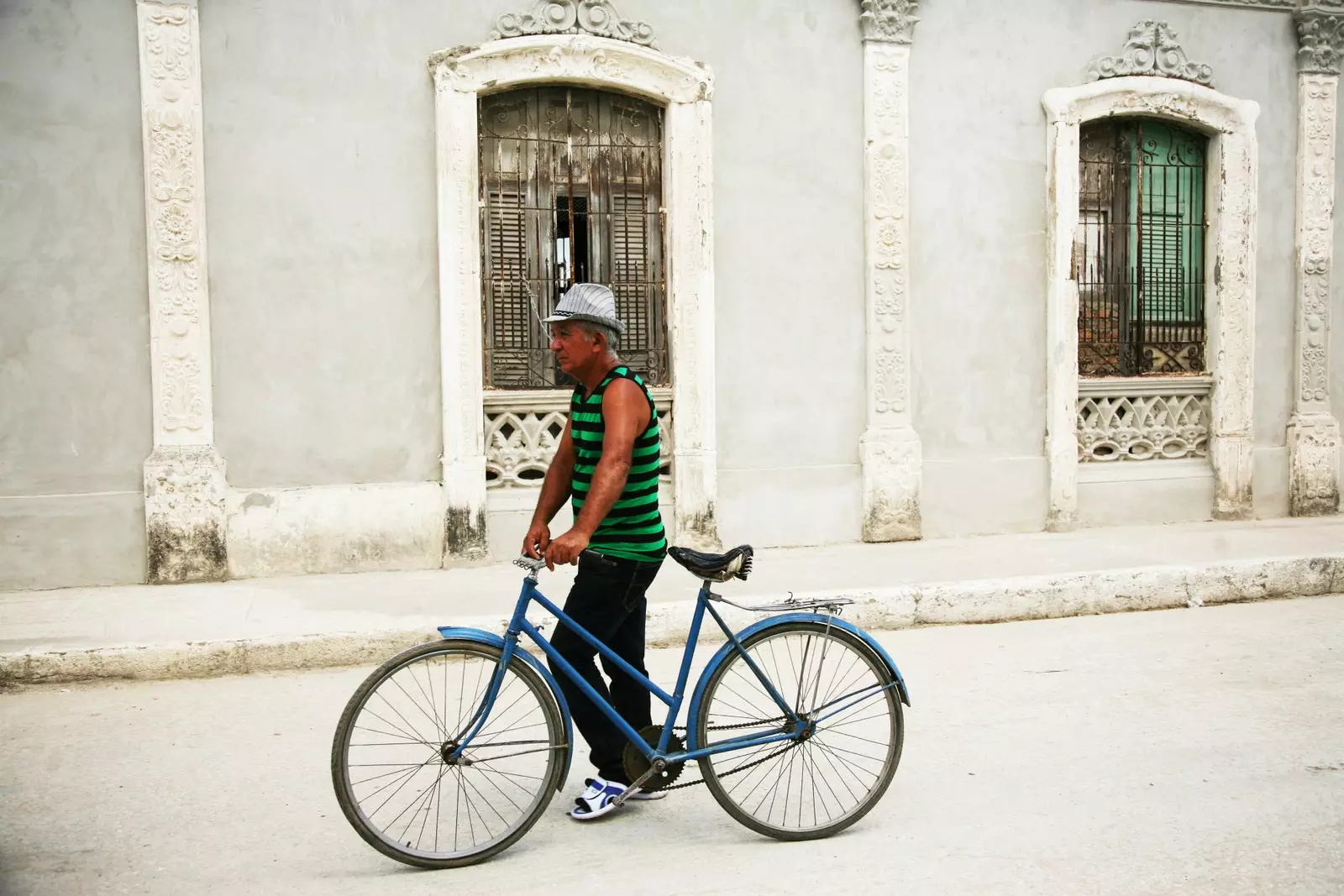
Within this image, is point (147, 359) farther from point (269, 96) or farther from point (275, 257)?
point (269, 96)

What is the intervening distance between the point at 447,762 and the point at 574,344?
1.38 meters

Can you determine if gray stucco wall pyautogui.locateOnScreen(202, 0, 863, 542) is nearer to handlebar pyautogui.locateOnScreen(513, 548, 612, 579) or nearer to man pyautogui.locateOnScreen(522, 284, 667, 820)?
man pyautogui.locateOnScreen(522, 284, 667, 820)

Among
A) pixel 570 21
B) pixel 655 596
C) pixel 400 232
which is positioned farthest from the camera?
pixel 570 21

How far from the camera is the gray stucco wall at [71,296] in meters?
7.70

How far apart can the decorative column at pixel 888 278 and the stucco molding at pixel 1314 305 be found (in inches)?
147

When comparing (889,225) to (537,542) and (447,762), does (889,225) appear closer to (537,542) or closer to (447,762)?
(537,542)

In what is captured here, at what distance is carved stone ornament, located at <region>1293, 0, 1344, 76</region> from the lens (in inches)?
407

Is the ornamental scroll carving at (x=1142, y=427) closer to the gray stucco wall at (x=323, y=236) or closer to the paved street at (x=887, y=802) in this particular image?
the paved street at (x=887, y=802)

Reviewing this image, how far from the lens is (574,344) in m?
3.97

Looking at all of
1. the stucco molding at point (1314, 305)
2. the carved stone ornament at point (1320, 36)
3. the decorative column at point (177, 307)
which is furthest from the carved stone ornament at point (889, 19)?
the decorative column at point (177, 307)

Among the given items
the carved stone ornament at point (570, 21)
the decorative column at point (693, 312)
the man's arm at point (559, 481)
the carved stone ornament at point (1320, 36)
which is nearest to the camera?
the man's arm at point (559, 481)

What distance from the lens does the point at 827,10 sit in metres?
9.22

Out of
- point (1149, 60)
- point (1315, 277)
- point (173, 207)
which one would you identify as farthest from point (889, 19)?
point (173, 207)

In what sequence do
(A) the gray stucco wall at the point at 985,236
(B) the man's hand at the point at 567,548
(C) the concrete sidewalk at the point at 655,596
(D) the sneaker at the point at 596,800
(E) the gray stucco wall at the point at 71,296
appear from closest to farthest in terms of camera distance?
(B) the man's hand at the point at 567,548, (D) the sneaker at the point at 596,800, (C) the concrete sidewalk at the point at 655,596, (E) the gray stucco wall at the point at 71,296, (A) the gray stucco wall at the point at 985,236
